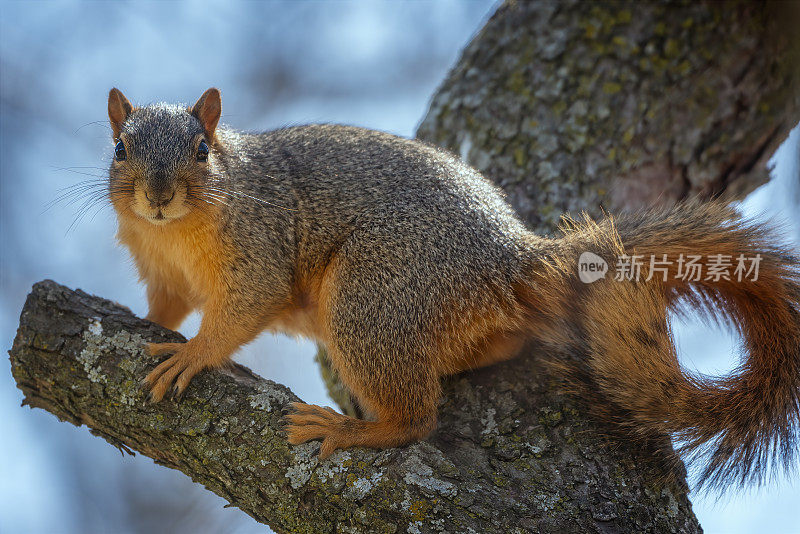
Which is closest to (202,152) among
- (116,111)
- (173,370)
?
(116,111)

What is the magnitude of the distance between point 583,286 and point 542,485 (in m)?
0.81

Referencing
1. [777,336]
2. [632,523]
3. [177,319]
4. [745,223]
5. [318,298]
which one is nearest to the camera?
[632,523]

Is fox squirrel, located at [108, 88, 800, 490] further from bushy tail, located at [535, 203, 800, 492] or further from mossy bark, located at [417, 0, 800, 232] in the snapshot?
mossy bark, located at [417, 0, 800, 232]

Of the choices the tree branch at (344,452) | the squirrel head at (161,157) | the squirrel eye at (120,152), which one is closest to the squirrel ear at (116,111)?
the squirrel head at (161,157)

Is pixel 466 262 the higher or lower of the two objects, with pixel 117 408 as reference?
higher

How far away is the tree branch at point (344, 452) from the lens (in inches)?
82.3

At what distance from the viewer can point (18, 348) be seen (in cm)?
260

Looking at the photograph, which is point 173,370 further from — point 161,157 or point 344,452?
point 161,157

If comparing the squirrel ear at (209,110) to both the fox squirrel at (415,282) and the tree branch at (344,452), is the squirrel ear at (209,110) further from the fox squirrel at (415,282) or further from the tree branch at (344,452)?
the tree branch at (344,452)

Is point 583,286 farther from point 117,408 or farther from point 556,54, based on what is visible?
point 117,408

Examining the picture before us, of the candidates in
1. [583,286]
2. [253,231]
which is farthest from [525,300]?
[253,231]

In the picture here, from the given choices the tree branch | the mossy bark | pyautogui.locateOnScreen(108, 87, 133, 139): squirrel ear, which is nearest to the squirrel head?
pyautogui.locateOnScreen(108, 87, 133, 139): squirrel ear

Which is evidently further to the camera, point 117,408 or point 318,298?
point 318,298

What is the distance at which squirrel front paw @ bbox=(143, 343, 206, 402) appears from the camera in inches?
98.0
